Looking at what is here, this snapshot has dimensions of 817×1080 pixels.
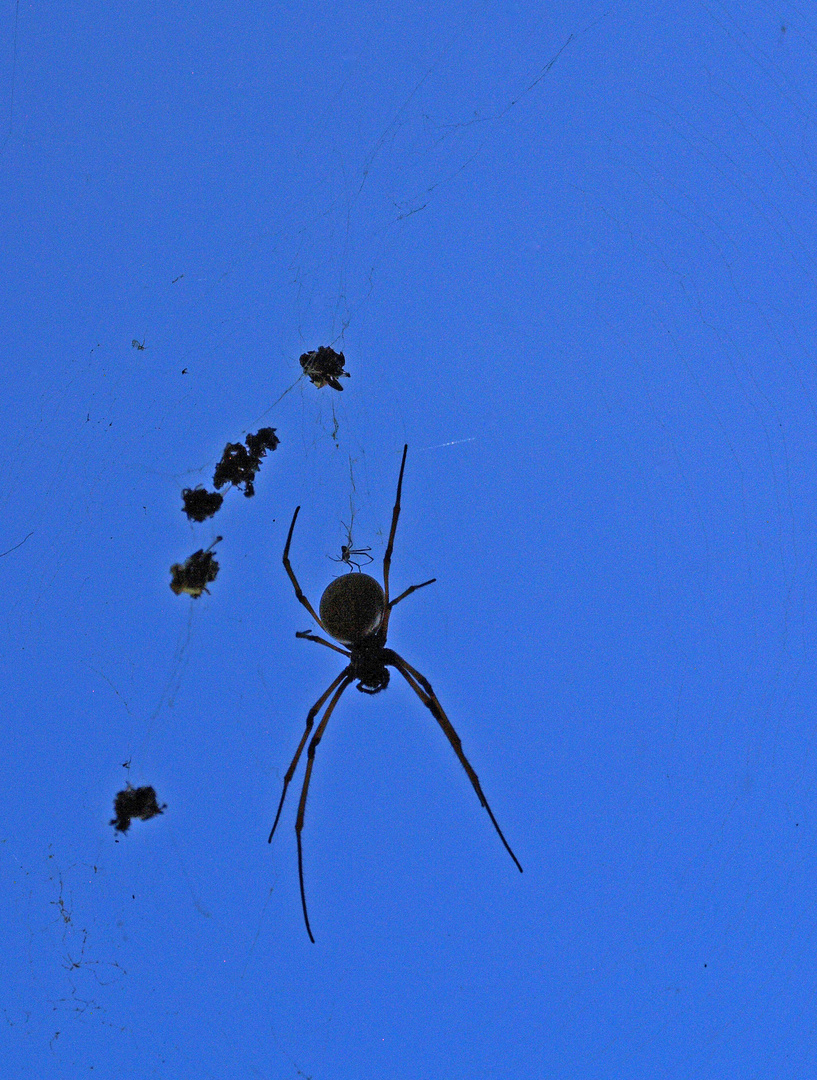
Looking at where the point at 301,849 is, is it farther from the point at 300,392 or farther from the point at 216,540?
the point at 300,392

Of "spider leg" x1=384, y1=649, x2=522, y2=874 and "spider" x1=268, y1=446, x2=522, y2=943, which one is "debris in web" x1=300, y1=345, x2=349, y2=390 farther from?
"spider leg" x1=384, y1=649, x2=522, y2=874

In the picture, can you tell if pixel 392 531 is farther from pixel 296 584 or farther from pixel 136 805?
pixel 136 805

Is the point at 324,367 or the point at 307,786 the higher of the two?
the point at 324,367

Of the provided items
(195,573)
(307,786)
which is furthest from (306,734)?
(195,573)

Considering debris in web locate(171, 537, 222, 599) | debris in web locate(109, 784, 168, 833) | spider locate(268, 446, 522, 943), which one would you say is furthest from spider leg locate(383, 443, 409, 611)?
debris in web locate(109, 784, 168, 833)

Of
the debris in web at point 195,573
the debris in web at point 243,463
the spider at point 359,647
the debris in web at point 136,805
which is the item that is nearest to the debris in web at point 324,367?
the debris in web at point 243,463

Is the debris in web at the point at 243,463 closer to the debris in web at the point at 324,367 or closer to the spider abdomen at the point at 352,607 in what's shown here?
the debris in web at the point at 324,367

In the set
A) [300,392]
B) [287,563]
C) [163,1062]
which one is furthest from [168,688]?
[163,1062]
